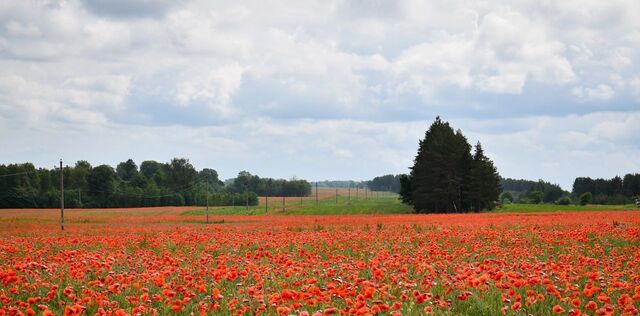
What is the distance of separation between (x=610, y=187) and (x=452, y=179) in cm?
9245

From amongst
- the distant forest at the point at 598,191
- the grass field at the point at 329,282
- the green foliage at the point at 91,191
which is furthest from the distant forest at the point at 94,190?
the grass field at the point at 329,282

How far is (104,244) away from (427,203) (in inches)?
2537

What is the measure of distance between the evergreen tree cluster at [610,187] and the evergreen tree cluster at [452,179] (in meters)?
52.5

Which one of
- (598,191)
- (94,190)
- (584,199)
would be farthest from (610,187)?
(94,190)

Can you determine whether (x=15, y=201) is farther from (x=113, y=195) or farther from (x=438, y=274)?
(x=438, y=274)

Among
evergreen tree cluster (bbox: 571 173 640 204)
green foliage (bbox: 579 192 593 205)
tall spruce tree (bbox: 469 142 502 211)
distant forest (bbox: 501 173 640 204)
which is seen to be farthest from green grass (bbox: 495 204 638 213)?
evergreen tree cluster (bbox: 571 173 640 204)

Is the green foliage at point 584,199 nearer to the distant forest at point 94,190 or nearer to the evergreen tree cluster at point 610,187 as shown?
the evergreen tree cluster at point 610,187

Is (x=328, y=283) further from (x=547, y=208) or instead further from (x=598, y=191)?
(x=598, y=191)

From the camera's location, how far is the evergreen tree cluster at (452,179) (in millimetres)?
78812

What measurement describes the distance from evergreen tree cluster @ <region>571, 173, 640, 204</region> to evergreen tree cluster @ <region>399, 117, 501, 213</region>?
2065 inches

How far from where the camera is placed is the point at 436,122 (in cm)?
8731

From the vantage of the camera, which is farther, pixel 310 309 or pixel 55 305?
pixel 55 305

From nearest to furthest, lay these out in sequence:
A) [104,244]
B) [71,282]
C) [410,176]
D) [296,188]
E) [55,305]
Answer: [55,305] → [71,282] → [104,244] → [410,176] → [296,188]

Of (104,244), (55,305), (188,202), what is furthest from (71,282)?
(188,202)
